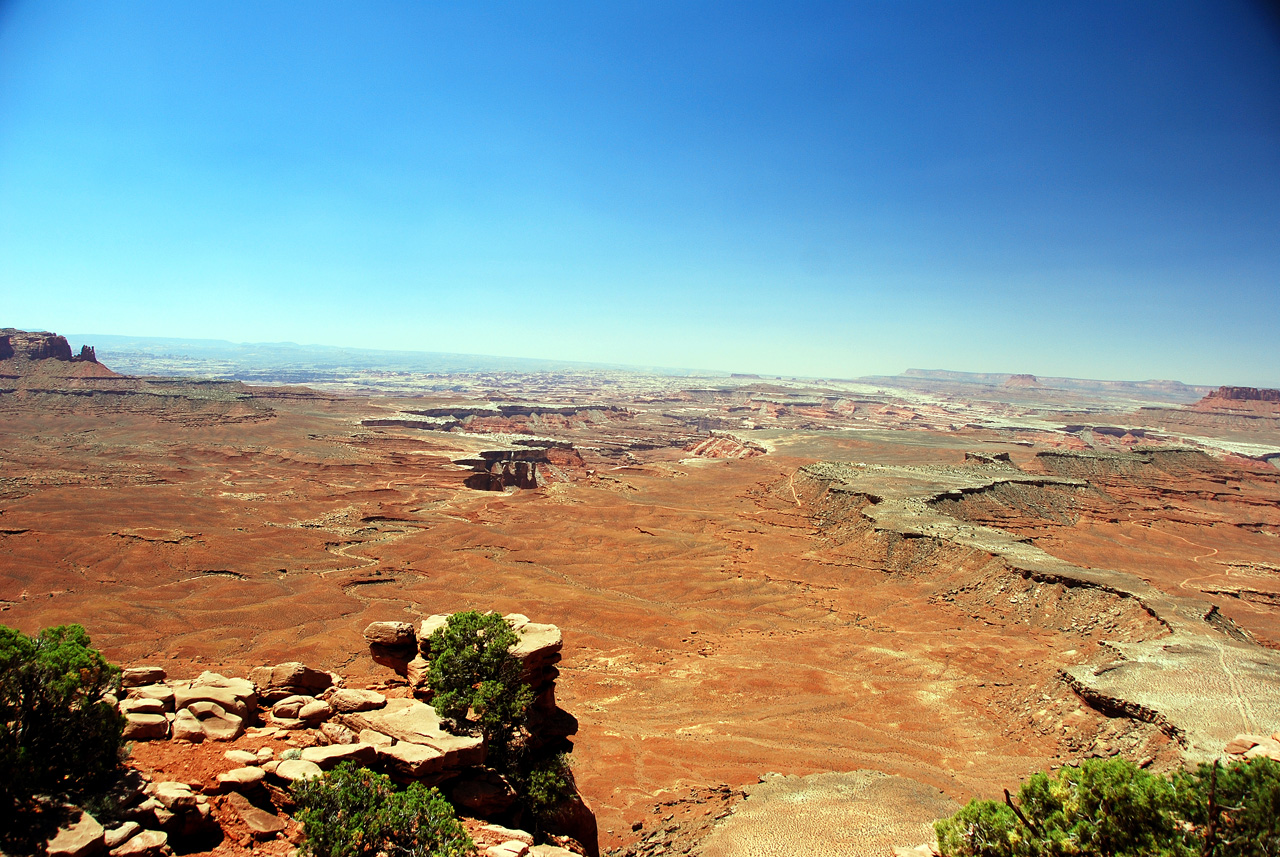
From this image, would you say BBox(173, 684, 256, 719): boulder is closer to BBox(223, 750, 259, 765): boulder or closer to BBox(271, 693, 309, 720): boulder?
BBox(271, 693, 309, 720): boulder

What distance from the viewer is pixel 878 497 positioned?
165ft

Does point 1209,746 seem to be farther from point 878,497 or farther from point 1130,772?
point 878,497

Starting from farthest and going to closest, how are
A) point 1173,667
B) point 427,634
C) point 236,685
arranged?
point 1173,667
point 427,634
point 236,685

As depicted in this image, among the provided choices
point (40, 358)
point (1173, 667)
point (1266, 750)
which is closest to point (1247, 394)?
point (1173, 667)

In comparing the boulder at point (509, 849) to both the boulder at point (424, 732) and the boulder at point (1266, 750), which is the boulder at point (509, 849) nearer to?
the boulder at point (424, 732)

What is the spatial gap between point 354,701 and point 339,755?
241cm

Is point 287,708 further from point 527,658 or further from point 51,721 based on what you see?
point 527,658

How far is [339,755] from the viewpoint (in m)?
10.3

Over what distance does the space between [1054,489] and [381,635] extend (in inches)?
2569

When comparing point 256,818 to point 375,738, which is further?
point 375,738

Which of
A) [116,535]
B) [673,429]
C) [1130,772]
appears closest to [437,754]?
[1130,772]

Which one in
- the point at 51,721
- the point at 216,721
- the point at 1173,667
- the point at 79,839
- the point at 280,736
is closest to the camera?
the point at 79,839

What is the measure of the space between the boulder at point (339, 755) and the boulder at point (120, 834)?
2.56 meters

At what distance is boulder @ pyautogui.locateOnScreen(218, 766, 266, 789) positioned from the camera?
9391 millimetres
